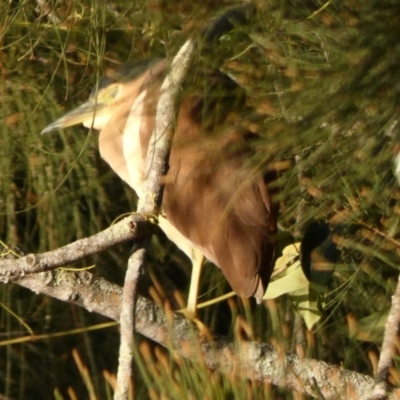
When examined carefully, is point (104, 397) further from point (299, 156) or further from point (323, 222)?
point (299, 156)

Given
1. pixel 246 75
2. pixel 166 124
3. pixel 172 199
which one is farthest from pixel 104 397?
pixel 246 75

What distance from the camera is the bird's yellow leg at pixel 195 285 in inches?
65.1

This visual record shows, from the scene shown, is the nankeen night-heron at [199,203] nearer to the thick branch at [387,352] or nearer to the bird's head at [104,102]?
the bird's head at [104,102]

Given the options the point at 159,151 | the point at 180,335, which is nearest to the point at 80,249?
the point at 159,151

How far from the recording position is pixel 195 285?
169 centimetres

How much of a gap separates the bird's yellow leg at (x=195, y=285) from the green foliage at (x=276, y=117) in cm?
4

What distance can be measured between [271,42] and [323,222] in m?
0.42

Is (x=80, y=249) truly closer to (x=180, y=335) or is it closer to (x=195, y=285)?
(x=180, y=335)

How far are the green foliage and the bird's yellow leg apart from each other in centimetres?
Answer: 4

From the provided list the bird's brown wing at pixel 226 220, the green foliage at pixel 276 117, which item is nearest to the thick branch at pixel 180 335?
the green foliage at pixel 276 117

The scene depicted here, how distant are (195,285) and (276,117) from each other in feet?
2.86

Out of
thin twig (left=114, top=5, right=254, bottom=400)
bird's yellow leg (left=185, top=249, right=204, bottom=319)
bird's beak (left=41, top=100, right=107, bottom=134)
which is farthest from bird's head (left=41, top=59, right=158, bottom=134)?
bird's yellow leg (left=185, top=249, right=204, bottom=319)

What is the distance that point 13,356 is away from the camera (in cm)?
216

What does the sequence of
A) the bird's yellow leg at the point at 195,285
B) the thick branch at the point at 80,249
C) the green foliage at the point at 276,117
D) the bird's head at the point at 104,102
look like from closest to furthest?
the green foliage at the point at 276,117
the thick branch at the point at 80,249
the bird's head at the point at 104,102
the bird's yellow leg at the point at 195,285
